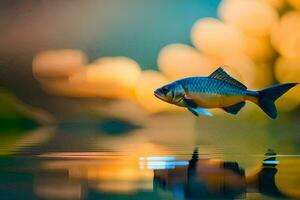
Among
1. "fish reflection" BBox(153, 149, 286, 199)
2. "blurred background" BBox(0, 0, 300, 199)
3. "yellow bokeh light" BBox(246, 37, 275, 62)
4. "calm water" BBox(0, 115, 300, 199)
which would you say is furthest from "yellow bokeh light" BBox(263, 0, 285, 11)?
"fish reflection" BBox(153, 149, 286, 199)

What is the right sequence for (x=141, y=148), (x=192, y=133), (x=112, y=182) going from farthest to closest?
(x=192, y=133), (x=141, y=148), (x=112, y=182)

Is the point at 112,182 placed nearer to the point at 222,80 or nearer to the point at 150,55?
the point at 222,80

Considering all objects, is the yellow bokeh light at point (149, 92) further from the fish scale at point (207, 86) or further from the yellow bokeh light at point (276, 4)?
the yellow bokeh light at point (276, 4)

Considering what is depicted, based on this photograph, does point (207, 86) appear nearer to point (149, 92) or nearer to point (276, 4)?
point (149, 92)

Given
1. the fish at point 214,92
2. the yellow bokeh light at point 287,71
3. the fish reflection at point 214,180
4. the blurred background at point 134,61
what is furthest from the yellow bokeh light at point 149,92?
the fish reflection at point 214,180

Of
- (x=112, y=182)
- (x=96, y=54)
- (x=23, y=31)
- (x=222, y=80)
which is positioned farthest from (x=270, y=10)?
(x=112, y=182)

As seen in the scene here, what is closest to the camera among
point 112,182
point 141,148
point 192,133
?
point 112,182

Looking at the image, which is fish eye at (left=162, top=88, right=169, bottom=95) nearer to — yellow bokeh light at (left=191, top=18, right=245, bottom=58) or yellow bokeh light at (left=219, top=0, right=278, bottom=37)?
yellow bokeh light at (left=191, top=18, right=245, bottom=58)
